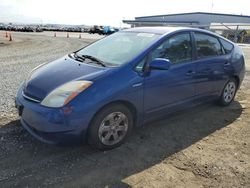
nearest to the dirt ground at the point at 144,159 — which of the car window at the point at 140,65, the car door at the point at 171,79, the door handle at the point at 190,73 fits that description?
the car door at the point at 171,79

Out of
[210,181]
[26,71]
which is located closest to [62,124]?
[210,181]

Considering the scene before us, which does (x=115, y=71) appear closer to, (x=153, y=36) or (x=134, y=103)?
(x=134, y=103)

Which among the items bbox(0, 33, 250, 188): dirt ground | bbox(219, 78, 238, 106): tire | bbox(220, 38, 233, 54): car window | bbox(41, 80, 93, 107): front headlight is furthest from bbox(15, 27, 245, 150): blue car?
bbox(219, 78, 238, 106): tire

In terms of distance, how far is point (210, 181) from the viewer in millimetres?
3248

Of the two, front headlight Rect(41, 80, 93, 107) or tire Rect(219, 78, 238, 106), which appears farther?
tire Rect(219, 78, 238, 106)

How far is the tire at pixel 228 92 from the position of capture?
18.9 feet

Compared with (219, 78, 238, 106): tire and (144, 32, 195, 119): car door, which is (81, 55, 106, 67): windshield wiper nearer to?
(144, 32, 195, 119): car door

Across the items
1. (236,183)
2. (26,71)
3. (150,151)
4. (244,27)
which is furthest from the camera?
(244,27)

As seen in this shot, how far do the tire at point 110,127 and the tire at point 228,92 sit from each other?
2723 mm

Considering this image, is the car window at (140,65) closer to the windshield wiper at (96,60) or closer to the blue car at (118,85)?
the blue car at (118,85)

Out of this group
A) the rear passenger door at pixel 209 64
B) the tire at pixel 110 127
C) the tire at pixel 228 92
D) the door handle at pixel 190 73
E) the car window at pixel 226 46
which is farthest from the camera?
the tire at pixel 228 92

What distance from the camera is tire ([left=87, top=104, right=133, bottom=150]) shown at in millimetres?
3555

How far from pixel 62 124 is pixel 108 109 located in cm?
63

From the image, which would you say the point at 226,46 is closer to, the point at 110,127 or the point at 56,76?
the point at 110,127
